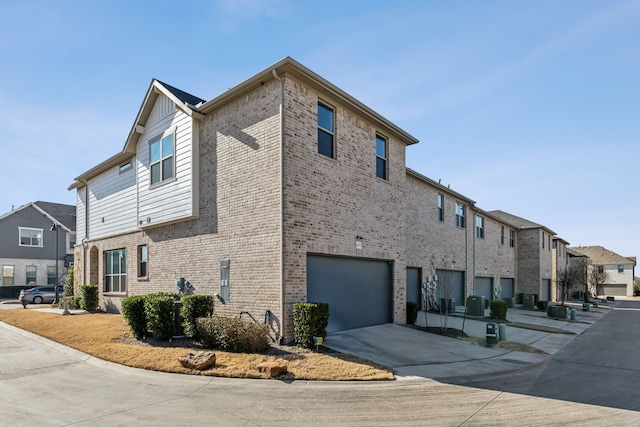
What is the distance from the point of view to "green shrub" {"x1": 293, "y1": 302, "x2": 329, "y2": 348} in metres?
10.4

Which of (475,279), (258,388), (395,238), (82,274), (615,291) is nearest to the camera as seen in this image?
(258,388)

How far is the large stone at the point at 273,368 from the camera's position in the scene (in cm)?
820

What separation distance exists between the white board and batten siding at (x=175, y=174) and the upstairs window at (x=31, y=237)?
97.2 ft

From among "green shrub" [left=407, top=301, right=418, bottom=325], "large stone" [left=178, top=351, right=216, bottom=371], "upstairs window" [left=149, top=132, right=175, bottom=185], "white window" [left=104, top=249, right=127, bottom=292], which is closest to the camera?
"large stone" [left=178, top=351, right=216, bottom=371]

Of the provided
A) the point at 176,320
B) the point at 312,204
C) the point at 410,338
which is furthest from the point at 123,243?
the point at 410,338

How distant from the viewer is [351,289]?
13375mm

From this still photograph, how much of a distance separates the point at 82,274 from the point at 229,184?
1437 centimetres

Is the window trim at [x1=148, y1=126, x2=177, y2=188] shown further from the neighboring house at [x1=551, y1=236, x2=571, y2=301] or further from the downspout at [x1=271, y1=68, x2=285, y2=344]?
the neighboring house at [x1=551, y1=236, x2=571, y2=301]

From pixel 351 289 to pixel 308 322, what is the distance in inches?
131

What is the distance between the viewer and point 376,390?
25.1ft

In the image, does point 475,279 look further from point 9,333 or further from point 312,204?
point 9,333

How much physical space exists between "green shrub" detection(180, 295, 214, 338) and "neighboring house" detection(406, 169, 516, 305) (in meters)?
10.9

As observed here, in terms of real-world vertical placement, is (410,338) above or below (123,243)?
below

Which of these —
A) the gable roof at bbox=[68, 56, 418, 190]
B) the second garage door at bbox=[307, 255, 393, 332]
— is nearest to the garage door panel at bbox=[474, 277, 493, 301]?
the second garage door at bbox=[307, 255, 393, 332]
